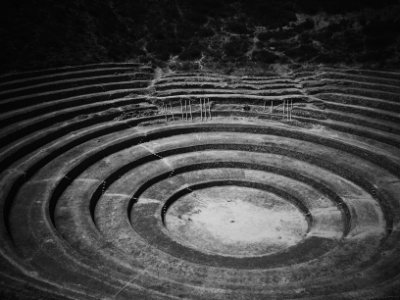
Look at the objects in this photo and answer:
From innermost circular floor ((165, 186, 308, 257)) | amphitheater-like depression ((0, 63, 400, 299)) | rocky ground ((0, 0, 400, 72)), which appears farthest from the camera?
rocky ground ((0, 0, 400, 72))

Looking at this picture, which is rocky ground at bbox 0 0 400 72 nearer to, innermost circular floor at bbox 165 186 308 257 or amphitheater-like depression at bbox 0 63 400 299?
amphitheater-like depression at bbox 0 63 400 299

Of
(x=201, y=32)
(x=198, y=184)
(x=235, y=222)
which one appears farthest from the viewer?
(x=201, y=32)

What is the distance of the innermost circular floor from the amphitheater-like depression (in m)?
0.05

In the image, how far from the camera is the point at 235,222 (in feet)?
37.5

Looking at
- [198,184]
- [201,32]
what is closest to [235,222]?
[198,184]

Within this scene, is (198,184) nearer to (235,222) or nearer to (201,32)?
(235,222)

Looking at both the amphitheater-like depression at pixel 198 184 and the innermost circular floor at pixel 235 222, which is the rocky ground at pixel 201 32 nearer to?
the amphitheater-like depression at pixel 198 184

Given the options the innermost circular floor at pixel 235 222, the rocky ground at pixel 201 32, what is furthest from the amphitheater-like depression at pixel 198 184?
the rocky ground at pixel 201 32

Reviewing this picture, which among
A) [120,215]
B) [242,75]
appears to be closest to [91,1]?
[242,75]

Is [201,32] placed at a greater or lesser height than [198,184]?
greater

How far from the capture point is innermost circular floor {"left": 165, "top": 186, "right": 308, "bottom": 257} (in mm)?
10469

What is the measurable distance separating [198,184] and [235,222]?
86.6 inches

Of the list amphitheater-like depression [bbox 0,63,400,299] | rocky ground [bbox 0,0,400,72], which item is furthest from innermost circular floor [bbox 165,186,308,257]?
rocky ground [bbox 0,0,400,72]

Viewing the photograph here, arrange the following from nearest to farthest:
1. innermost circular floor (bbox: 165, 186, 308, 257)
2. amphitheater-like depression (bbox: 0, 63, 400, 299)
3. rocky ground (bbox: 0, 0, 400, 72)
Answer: amphitheater-like depression (bbox: 0, 63, 400, 299)
innermost circular floor (bbox: 165, 186, 308, 257)
rocky ground (bbox: 0, 0, 400, 72)
